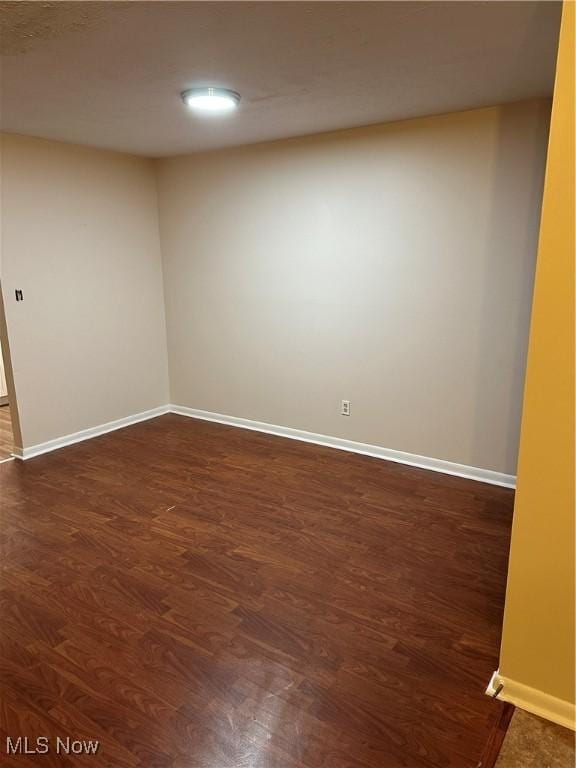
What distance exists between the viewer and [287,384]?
13.6 ft

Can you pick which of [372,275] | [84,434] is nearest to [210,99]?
[372,275]

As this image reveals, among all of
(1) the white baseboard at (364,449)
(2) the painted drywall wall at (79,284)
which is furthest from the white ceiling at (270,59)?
(1) the white baseboard at (364,449)

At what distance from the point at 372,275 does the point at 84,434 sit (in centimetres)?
274

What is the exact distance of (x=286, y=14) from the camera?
1.72 m

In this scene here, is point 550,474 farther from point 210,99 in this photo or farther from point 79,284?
point 79,284

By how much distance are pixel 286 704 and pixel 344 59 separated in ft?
8.33

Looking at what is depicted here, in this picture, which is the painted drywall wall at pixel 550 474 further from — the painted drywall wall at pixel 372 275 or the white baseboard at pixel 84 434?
the white baseboard at pixel 84 434

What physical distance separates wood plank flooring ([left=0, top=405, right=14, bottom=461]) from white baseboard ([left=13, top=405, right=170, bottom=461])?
0.43 feet

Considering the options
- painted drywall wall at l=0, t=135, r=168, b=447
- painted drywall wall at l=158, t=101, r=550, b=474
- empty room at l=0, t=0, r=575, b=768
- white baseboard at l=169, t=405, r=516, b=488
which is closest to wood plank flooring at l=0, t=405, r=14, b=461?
empty room at l=0, t=0, r=575, b=768

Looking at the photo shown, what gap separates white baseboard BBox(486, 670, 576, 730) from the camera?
161 centimetres

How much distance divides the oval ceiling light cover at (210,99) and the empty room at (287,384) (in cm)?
3

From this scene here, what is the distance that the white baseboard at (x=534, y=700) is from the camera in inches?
63.2

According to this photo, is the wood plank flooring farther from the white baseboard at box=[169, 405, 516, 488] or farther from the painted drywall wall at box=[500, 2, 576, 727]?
the painted drywall wall at box=[500, 2, 576, 727]

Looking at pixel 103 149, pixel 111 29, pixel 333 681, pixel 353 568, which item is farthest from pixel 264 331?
pixel 333 681
